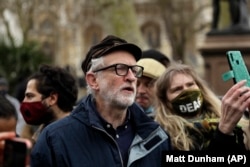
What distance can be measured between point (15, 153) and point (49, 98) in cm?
277

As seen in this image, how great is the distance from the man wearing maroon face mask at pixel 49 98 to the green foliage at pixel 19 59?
1842 centimetres

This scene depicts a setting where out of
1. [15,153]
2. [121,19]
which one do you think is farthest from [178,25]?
[15,153]

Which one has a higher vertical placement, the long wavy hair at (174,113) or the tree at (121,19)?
the long wavy hair at (174,113)

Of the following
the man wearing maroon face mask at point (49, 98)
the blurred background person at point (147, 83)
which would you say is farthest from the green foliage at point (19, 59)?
the man wearing maroon face mask at point (49, 98)

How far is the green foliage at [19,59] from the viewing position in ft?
80.1

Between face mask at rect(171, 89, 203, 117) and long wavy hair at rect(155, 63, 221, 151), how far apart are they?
2.3 inches

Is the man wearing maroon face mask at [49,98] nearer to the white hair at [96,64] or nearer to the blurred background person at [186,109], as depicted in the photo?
A: the blurred background person at [186,109]

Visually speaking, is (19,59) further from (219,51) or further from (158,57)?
(158,57)

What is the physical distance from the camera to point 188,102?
15.5 ft

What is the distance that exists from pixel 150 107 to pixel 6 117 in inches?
104

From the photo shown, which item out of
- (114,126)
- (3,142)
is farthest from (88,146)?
(3,142)

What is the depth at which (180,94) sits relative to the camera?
476 centimetres

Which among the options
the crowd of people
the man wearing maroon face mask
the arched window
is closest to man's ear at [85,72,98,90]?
the crowd of people

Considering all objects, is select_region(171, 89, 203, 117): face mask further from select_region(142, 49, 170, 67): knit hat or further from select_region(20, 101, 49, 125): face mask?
select_region(142, 49, 170, 67): knit hat
